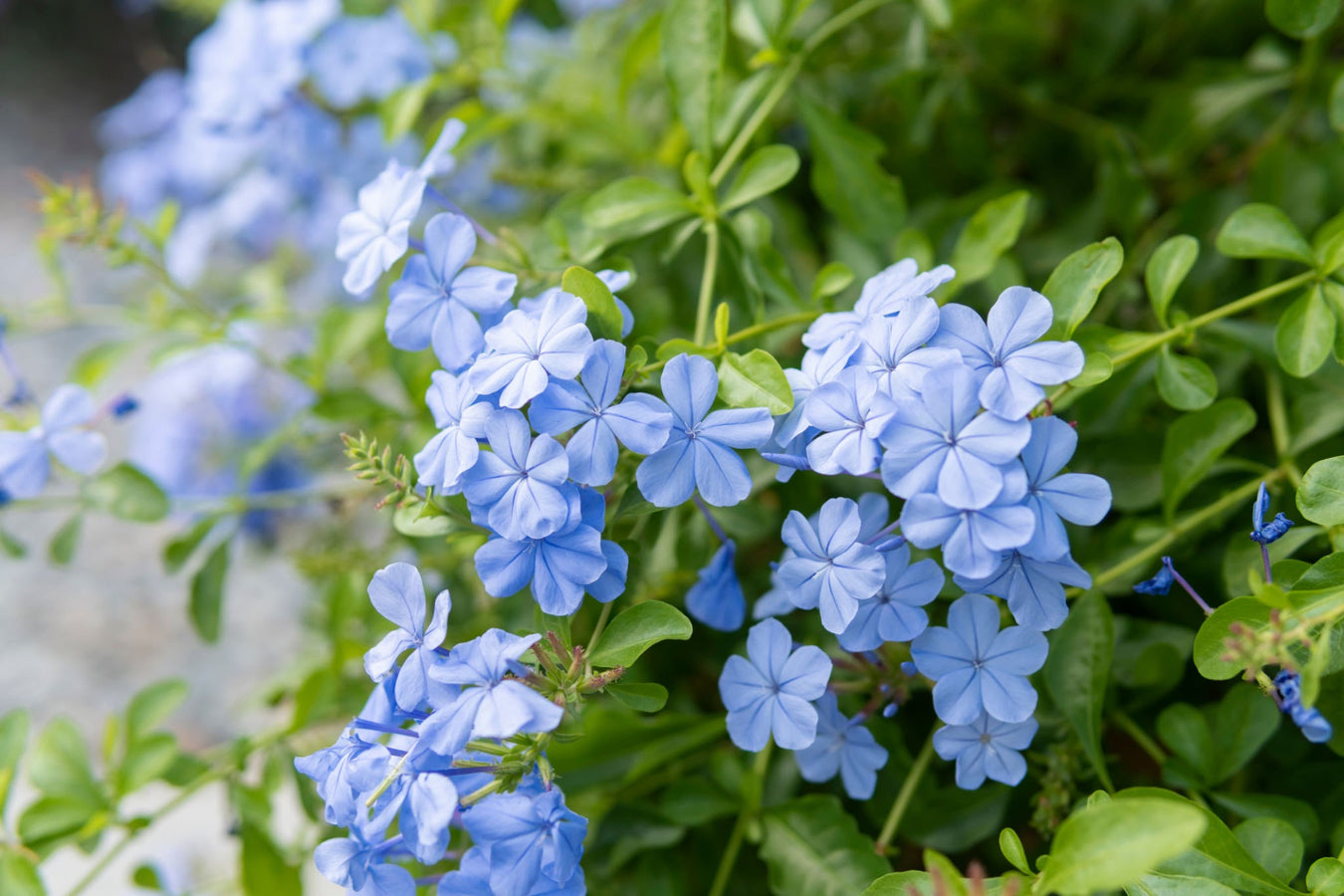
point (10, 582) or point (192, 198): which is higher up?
point (192, 198)

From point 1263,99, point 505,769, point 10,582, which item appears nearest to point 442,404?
point 505,769

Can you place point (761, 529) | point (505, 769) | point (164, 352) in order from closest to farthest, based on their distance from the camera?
point (505, 769) < point (761, 529) < point (164, 352)

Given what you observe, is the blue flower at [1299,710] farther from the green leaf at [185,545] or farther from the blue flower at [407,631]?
the green leaf at [185,545]

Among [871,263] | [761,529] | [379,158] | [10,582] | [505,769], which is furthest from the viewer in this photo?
[10,582]

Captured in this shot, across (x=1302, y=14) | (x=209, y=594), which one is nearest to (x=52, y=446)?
(x=209, y=594)

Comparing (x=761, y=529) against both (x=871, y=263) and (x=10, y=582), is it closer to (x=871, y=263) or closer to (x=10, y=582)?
(x=871, y=263)

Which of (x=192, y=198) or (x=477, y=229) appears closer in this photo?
(x=477, y=229)

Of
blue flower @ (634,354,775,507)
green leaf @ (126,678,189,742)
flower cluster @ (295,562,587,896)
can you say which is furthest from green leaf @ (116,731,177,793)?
blue flower @ (634,354,775,507)

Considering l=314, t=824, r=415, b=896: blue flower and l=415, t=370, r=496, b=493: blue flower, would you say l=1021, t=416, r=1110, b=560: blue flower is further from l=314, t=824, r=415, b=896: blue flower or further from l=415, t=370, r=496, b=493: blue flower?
l=314, t=824, r=415, b=896: blue flower
